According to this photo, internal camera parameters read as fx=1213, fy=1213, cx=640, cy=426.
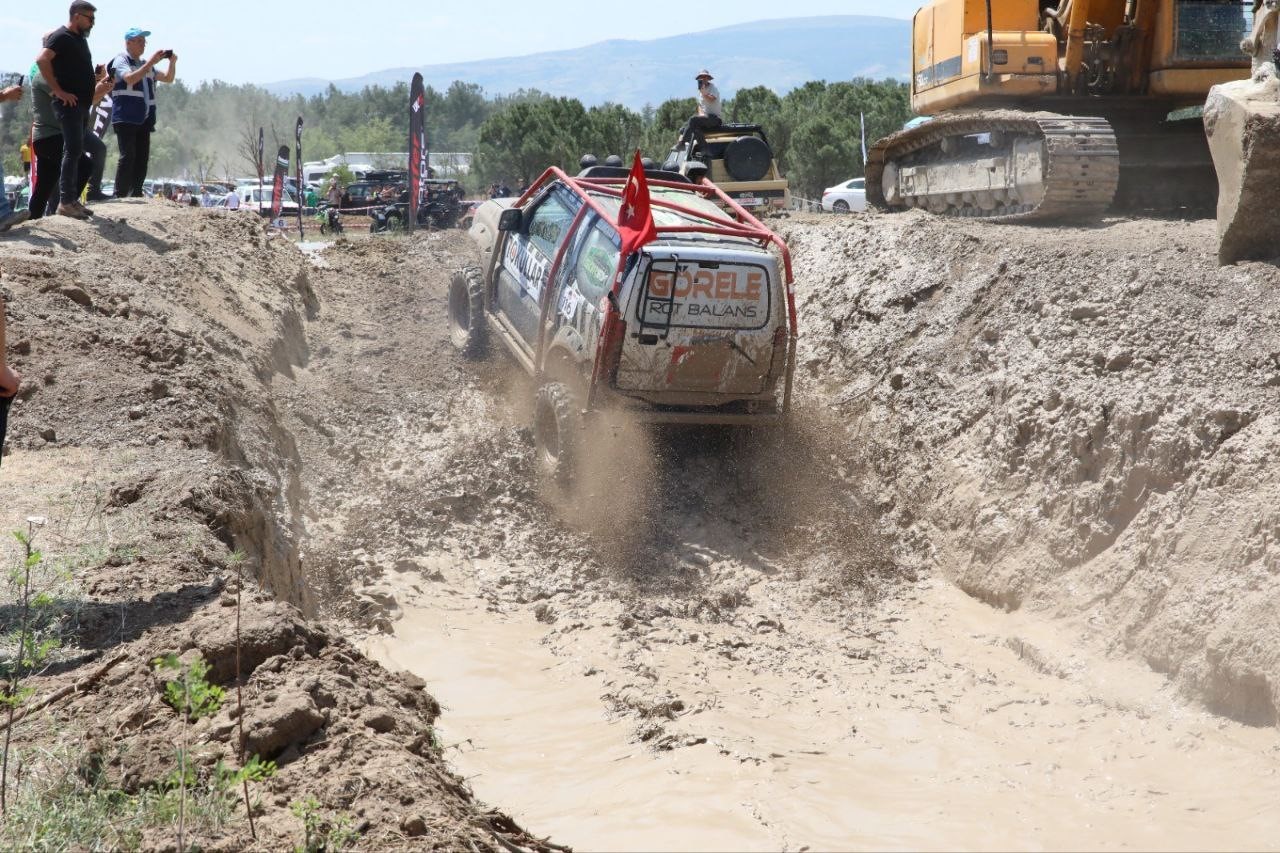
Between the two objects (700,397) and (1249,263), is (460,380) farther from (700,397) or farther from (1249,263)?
(1249,263)

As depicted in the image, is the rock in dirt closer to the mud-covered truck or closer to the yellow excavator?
the mud-covered truck

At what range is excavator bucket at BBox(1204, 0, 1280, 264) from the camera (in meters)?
7.88

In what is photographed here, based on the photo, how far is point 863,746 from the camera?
18.5 ft

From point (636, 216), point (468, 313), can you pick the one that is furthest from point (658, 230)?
point (468, 313)

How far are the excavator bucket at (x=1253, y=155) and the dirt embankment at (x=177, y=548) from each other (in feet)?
20.2

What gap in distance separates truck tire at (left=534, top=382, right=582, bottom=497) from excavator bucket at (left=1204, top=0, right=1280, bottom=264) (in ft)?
15.0

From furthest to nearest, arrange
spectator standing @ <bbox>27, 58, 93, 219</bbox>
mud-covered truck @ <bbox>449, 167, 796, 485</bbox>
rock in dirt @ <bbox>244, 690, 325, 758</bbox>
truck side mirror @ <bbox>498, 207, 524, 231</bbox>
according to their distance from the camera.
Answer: spectator standing @ <bbox>27, 58, 93, 219</bbox>, truck side mirror @ <bbox>498, 207, 524, 231</bbox>, mud-covered truck @ <bbox>449, 167, 796, 485</bbox>, rock in dirt @ <bbox>244, 690, 325, 758</bbox>

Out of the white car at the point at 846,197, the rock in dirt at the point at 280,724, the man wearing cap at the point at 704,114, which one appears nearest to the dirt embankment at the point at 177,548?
the rock in dirt at the point at 280,724

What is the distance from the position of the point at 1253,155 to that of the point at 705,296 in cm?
368

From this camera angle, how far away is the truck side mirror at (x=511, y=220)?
10141 mm

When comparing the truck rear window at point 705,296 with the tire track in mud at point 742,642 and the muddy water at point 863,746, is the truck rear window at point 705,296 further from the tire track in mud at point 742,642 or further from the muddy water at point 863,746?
the muddy water at point 863,746

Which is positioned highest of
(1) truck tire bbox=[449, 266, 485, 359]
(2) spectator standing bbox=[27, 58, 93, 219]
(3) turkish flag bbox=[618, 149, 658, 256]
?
(2) spectator standing bbox=[27, 58, 93, 219]

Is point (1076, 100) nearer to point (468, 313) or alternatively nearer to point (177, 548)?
point (468, 313)

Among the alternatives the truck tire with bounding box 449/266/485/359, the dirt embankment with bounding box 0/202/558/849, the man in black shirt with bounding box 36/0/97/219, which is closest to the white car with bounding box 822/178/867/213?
the truck tire with bounding box 449/266/485/359
